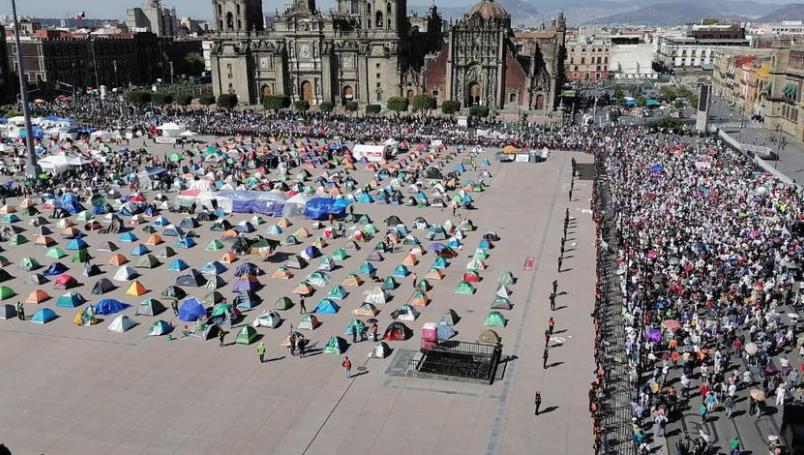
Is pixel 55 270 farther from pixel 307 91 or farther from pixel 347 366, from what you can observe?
pixel 307 91

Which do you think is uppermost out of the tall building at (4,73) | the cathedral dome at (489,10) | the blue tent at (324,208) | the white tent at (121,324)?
the cathedral dome at (489,10)

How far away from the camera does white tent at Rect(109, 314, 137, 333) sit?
27.9m

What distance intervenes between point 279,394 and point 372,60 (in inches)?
3295

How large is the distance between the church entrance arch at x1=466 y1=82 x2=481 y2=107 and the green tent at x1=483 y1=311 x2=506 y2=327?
7109cm

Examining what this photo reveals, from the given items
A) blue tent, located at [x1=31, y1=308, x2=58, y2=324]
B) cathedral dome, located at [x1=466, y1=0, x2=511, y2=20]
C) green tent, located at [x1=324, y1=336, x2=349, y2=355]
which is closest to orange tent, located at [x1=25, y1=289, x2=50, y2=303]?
blue tent, located at [x1=31, y1=308, x2=58, y2=324]

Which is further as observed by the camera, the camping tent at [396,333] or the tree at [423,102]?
the tree at [423,102]

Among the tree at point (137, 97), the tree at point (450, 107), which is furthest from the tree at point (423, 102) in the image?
the tree at point (137, 97)

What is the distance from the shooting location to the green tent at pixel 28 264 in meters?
34.8

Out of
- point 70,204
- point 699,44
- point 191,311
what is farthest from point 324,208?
point 699,44

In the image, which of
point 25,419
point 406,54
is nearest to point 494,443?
point 25,419

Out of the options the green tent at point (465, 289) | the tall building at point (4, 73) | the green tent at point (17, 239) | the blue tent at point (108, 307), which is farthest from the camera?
the tall building at point (4, 73)

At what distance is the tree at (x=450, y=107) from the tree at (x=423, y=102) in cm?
169

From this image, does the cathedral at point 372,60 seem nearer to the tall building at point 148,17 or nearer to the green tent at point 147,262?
the green tent at point 147,262

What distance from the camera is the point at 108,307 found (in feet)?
96.7
